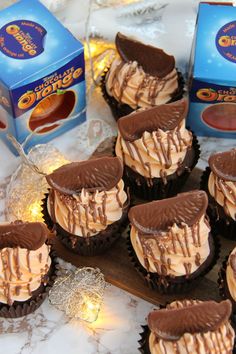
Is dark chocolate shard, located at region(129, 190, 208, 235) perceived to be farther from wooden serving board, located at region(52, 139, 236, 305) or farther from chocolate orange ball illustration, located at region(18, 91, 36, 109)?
chocolate orange ball illustration, located at region(18, 91, 36, 109)

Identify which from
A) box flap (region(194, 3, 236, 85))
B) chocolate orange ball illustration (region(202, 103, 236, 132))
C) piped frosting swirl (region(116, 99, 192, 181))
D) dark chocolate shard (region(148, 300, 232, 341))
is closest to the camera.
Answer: dark chocolate shard (region(148, 300, 232, 341))

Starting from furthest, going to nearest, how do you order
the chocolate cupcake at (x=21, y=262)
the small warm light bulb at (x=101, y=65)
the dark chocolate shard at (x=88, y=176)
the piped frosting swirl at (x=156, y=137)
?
the small warm light bulb at (x=101, y=65)
the piped frosting swirl at (x=156, y=137)
the dark chocolate shard at (x=88, y=176)
the chocolate cupcake at (x=21, y=262)

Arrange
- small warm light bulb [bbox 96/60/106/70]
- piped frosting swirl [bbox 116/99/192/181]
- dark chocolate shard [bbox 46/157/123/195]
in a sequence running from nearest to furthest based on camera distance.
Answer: dark chocolate shard [bbox 46/157/123/195] → piped frosting swirl [bbox 116/99/192/181] → small warm light bulb [bbox 96/60/106/70]

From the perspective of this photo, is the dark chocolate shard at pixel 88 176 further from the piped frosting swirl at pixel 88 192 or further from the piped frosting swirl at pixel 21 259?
the piped frosting swirl at pixel 21 259

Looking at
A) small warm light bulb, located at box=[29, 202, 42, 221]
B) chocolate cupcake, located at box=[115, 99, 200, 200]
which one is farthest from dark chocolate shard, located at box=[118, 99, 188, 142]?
small warm light bulb, located at box=[29, 202, 42, 221]

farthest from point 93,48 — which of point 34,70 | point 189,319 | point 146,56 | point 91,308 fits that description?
point 189,319

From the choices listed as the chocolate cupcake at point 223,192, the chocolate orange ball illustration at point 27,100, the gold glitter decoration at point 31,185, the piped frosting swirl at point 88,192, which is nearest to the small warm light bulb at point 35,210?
the gold glitter decoration at point 31,185

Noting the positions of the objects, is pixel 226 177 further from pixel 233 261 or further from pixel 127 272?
pixel 127 272
